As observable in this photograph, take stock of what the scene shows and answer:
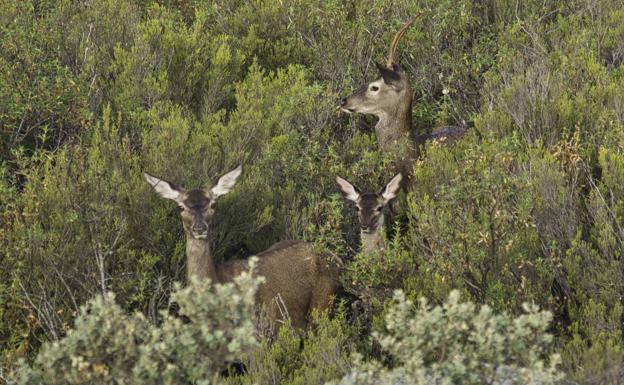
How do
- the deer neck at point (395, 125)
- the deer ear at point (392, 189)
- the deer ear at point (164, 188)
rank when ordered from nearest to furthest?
1. the deer ear at point (164, 188)
2. the deer ear at point (392, 189)
3. the deer neck at point (395, 125)

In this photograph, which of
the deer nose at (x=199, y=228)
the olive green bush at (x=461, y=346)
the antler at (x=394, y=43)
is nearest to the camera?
the olive green bush at (x=461, y=346)

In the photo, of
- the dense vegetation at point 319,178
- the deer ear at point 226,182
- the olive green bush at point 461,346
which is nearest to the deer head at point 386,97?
the dense vegetation at point 319,178

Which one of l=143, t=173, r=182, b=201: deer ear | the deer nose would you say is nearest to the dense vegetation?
l=143, t=173, r=182, b=201: deer ear

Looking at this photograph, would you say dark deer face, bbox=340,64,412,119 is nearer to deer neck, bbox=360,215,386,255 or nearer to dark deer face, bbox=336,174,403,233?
dark deer face, bbox=336,174,403,233

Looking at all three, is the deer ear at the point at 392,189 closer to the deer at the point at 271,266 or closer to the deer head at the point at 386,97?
the deer at the point at 271,266

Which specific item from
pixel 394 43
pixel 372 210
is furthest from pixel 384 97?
pixel 372 210

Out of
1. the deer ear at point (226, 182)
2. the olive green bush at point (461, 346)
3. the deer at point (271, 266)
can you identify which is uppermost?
the olive green bush at point (461, 346)

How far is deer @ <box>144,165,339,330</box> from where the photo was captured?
8.96 meters

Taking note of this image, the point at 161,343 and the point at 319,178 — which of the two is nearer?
the point at 161,343

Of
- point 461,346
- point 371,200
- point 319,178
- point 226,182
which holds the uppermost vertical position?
point 461,346

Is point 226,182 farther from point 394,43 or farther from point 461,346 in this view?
point 461,346

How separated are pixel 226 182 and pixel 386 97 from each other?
2848 mm

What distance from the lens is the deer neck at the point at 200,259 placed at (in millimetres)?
8938

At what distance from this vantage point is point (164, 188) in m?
9.20
